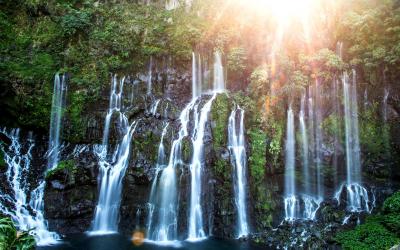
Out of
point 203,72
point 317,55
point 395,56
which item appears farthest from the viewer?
point 203,72

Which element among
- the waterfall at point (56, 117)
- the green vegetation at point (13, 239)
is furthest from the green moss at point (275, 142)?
the green vegetation at point (13, 239)

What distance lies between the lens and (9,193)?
14.7 metres

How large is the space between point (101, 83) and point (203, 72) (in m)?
5.33

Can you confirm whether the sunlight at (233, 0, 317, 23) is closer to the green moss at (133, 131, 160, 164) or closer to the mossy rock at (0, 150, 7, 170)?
the green moss at (133, 131, 160, 164)

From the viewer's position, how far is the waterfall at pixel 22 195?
13719mm

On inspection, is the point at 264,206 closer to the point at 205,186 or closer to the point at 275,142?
the point at 205,186

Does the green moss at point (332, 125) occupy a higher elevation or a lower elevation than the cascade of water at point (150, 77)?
lower

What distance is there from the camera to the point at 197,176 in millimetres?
15062

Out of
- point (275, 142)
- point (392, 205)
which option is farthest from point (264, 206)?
point (392, 205)

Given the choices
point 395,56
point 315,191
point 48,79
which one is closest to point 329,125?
point 315,191

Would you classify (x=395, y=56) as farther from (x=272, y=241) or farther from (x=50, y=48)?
(x=50, y=48)

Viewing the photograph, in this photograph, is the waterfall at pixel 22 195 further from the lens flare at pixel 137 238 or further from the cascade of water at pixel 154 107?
the cascade of water at pixel 154 107

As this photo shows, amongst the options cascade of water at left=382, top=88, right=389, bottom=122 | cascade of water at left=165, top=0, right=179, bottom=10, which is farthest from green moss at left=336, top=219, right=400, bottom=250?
cascade of water at left=165, top=0, right=179, bottom=10

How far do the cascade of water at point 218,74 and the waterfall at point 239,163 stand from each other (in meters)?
2.54
